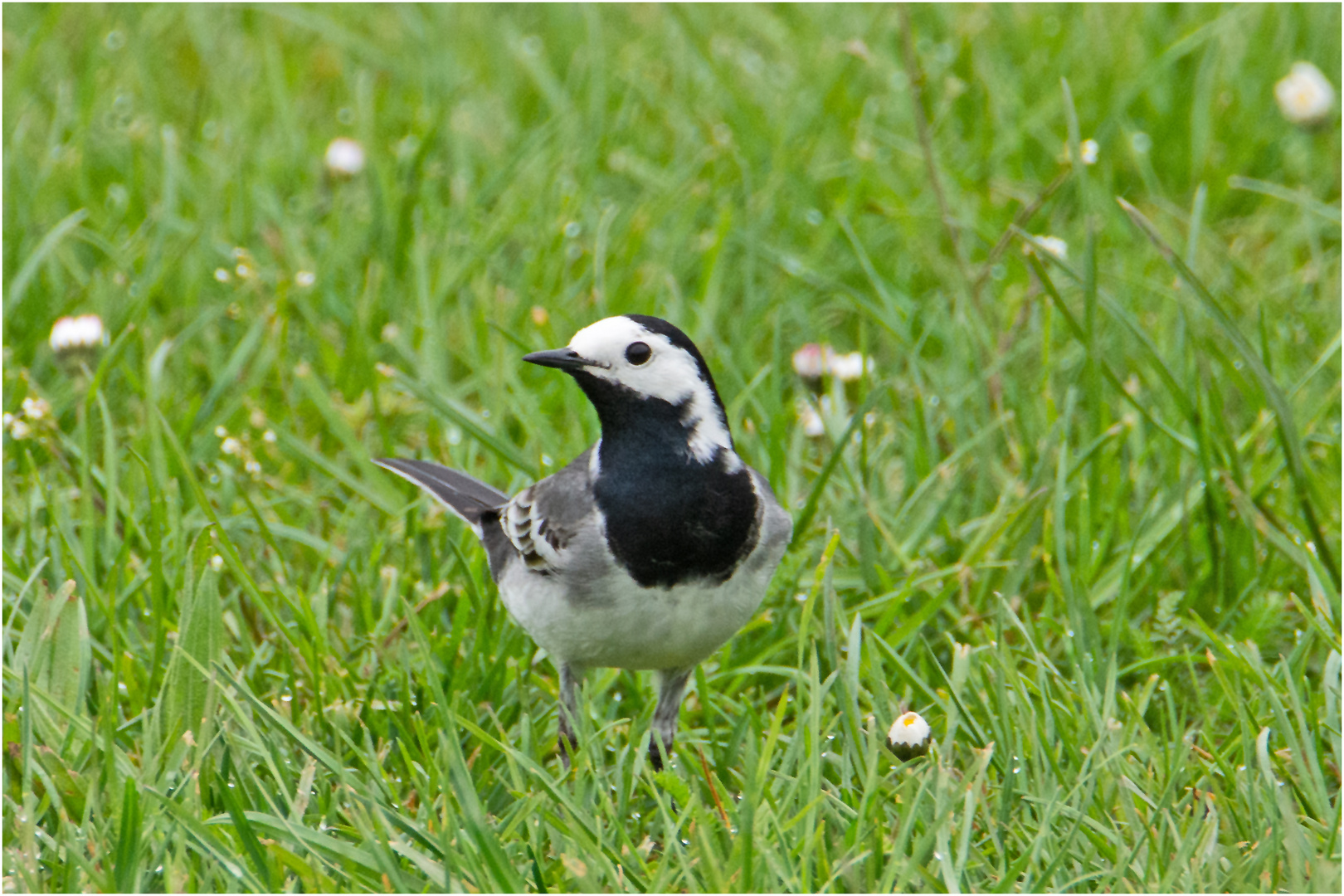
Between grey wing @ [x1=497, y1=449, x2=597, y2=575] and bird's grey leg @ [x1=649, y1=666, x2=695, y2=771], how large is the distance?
1.34 ft

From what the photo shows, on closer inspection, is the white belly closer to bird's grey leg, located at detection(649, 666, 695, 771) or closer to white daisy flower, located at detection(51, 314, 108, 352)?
bird's grey leg, located at detection(649, 666, 695, 771)

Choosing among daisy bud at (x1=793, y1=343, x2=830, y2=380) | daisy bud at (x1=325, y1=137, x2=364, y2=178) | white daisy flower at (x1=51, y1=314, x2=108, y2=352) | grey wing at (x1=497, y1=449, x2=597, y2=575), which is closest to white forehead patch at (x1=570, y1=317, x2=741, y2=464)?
grey wing at (x1=497, y1=449, x2=597, y2=575)

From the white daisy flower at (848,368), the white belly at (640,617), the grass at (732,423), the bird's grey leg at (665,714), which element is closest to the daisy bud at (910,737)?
the grass at (732,423)

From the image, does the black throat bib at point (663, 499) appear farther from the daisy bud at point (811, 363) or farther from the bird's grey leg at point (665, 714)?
the daisy bud at point (811, 363)

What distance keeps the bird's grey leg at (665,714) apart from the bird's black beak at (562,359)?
2.46ft

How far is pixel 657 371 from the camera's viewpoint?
3.10m

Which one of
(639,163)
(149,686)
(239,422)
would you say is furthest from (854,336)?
(149,686)

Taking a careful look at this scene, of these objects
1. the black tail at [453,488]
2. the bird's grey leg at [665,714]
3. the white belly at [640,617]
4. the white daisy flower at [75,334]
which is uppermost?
the white daisy flower at [75,334]

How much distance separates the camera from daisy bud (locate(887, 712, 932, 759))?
123 inches

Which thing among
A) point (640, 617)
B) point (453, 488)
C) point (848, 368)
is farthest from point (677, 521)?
point (848, 368)

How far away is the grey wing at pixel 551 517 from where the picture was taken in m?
3.17

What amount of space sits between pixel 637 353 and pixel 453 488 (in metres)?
0.93

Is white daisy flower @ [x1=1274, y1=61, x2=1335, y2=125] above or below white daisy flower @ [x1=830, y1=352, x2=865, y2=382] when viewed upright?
above

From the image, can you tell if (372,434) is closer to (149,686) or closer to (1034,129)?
(149,686)
